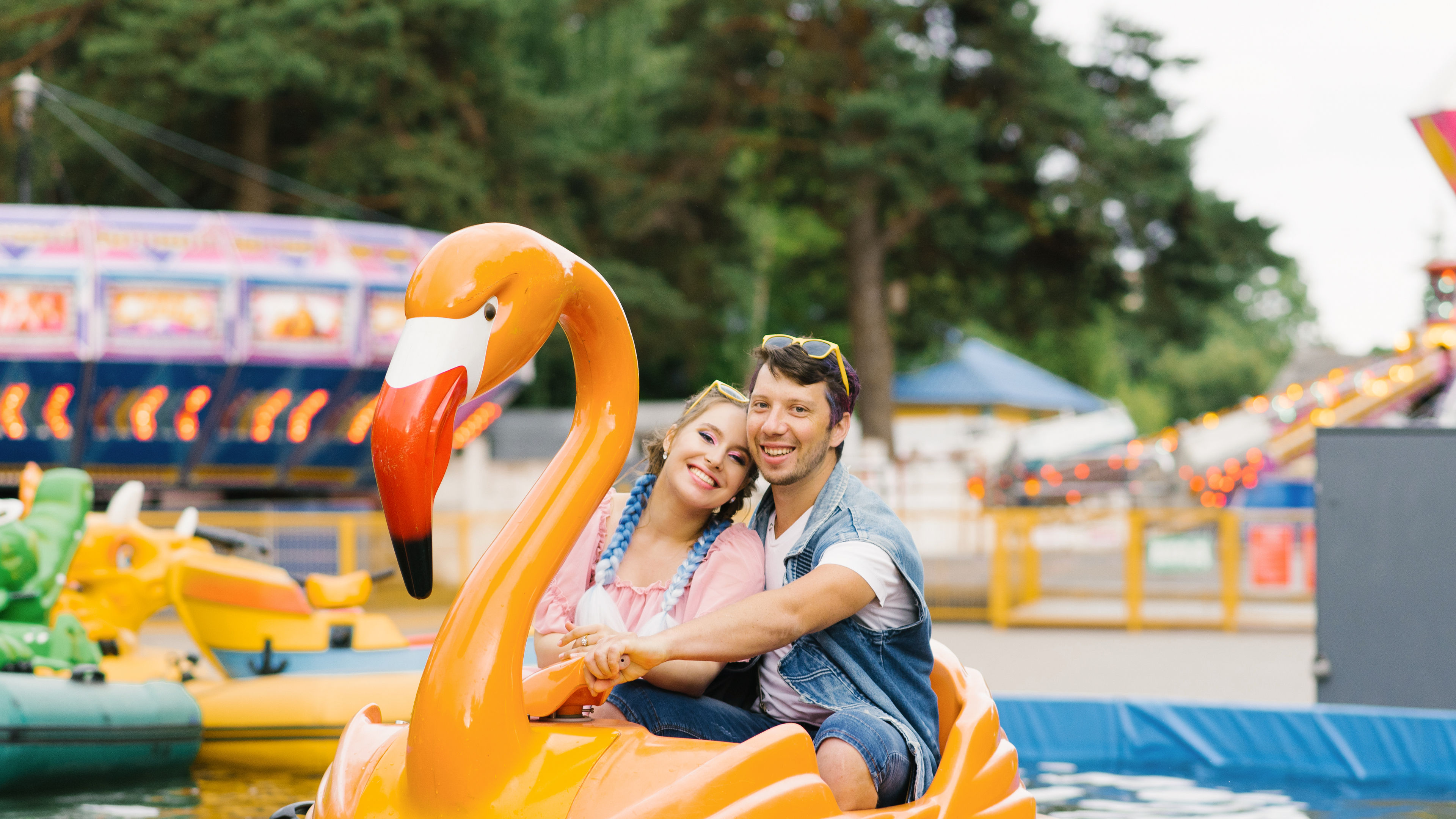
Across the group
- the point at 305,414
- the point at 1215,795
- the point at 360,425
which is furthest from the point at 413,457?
the point at 360,425

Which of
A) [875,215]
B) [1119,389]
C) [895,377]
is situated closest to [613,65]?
[875,215]

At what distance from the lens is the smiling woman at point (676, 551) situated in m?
3.34

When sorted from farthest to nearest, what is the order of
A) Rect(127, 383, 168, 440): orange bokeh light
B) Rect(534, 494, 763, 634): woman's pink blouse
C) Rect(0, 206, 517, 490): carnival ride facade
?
1. Rect(127, 383, 168, 440): orange bokeh light
2. Rect(0, 206, 517, 490): carnival ride facade
3. Rect(534, 494, 763, 634): woman's pink blouse

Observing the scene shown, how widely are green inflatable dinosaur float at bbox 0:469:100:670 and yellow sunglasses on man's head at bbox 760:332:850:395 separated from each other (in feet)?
15.9

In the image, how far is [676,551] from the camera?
11.6 ft

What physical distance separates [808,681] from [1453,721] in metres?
4.22

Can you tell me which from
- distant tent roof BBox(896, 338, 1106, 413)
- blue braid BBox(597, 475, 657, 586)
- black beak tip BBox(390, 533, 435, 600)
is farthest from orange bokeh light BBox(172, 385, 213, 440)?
distant tent roof BBox(896, 338, 1106, 413)

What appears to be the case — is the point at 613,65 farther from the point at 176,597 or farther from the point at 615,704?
the point at 615,704

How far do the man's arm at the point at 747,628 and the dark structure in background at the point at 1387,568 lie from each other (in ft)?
15.8

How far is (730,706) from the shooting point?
11.3ft

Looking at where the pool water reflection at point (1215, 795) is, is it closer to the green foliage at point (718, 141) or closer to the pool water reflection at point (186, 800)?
the pool water reflection at point (186, 800)

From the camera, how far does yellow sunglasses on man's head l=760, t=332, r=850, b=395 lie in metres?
3.35

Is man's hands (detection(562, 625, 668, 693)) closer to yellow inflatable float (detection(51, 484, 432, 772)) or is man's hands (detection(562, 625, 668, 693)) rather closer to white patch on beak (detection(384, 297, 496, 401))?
white patch on beak (detection(384, 297, 496, 401))

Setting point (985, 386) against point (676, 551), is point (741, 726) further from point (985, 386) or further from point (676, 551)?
point (985, 386)
